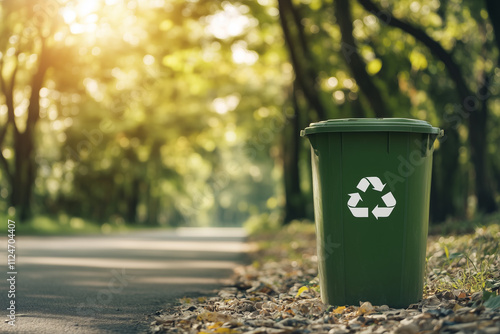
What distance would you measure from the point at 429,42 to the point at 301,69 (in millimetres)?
5008

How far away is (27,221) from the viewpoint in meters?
23.9

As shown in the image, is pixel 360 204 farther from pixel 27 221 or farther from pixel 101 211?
pixel 101 211

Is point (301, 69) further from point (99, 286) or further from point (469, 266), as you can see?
point (469, 266)

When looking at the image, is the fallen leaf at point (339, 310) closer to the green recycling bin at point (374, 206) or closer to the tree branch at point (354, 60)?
the green recycling bin at point (374, 206)

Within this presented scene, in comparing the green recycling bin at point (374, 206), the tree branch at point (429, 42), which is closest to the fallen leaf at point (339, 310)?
the green recycling bin at point (374, 206)

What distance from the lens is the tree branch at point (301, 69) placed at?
59.1ft

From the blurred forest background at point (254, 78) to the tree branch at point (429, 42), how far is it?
0.03m

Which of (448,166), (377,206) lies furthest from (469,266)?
(448,166)

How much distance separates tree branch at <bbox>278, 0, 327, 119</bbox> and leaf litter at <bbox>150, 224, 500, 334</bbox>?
10.9 meters

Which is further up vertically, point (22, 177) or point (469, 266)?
point (22, 177)

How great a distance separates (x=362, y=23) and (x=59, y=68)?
10366mm

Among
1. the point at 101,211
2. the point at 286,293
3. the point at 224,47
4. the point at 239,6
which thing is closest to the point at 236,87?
the point at 224,47

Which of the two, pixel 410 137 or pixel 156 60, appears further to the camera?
pixel 156 60

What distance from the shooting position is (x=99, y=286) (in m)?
8.20
